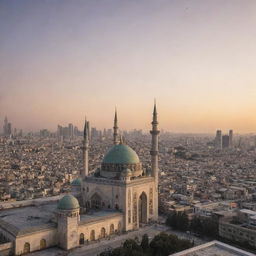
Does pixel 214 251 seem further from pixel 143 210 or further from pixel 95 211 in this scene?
pixel 143 210

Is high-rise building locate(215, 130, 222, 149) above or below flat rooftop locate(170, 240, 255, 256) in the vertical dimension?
below

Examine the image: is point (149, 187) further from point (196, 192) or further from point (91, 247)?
point (196, 192)

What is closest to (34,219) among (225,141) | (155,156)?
(155,156)

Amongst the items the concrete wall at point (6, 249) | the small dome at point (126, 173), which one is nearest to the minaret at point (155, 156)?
the small dome at point (126, 173)

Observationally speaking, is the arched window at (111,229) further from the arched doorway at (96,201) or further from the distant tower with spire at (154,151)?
the distant tower with spire at (154,151)

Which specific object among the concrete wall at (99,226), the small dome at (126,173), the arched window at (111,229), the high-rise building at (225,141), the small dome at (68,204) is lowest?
the high-rise building at (225,141)

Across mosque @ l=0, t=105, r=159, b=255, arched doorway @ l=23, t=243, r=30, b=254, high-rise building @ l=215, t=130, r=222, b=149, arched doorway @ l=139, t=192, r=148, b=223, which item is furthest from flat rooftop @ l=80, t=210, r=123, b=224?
high-rise building @ l=215, t=130, r=222, b=149

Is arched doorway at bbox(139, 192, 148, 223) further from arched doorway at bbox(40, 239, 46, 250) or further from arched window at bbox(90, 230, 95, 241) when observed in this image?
arched doorway at bbox(40, 239, 46, 250)

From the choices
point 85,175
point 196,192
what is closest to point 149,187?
point 85,175

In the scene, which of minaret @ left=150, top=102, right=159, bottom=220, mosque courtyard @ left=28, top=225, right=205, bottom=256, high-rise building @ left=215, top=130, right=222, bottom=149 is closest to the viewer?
mosque courtyard @ left=28, top=225, right=205, bottom=256
